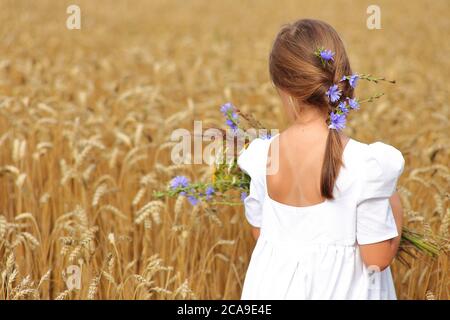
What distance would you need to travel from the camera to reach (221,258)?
3027 mm

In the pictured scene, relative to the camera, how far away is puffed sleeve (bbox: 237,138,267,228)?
2016 mm

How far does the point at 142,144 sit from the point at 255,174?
199 cm

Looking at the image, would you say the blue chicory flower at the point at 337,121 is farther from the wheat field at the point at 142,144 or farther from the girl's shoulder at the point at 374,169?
the wheat field at the point at 142,144

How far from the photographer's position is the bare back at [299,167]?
188 cm

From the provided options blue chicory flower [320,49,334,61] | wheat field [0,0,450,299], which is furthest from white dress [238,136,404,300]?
wheat field [0,0,450,299]

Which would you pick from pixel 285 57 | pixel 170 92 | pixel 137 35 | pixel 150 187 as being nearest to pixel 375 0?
pixel 137 35

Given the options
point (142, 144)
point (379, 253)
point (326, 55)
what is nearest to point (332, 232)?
point (379, 253)

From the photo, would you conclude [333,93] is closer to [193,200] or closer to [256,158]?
[256,158]

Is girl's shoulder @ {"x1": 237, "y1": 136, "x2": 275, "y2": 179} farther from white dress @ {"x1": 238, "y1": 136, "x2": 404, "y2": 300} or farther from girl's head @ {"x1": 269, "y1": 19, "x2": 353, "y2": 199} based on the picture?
girl's head @ {"x1": 269, "y1": 19, "x2": 353, "y2": 199}

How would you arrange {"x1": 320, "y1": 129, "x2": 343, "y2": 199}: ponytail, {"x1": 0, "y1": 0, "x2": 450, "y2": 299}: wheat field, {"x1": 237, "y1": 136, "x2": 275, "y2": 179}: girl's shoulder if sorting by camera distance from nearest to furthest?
{"x1": 320, "y1": 129, "x2": 343, "y2": 199}: ponytail → {"x1": 237, "y1": 136, "x2": 275, "y2": 179}: girl's shoulder → {"x1": 0, "y1": 0, "x2": 450, "y2": 299}: wheat field

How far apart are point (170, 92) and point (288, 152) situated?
3697 millimetres

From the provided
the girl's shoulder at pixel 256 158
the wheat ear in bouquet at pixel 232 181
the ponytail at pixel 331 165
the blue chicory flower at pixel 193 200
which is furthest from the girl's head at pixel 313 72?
the blue chicory flower at pixel 193 200

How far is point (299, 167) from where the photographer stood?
74.5 inches

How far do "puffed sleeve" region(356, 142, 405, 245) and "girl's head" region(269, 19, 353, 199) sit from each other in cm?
8
